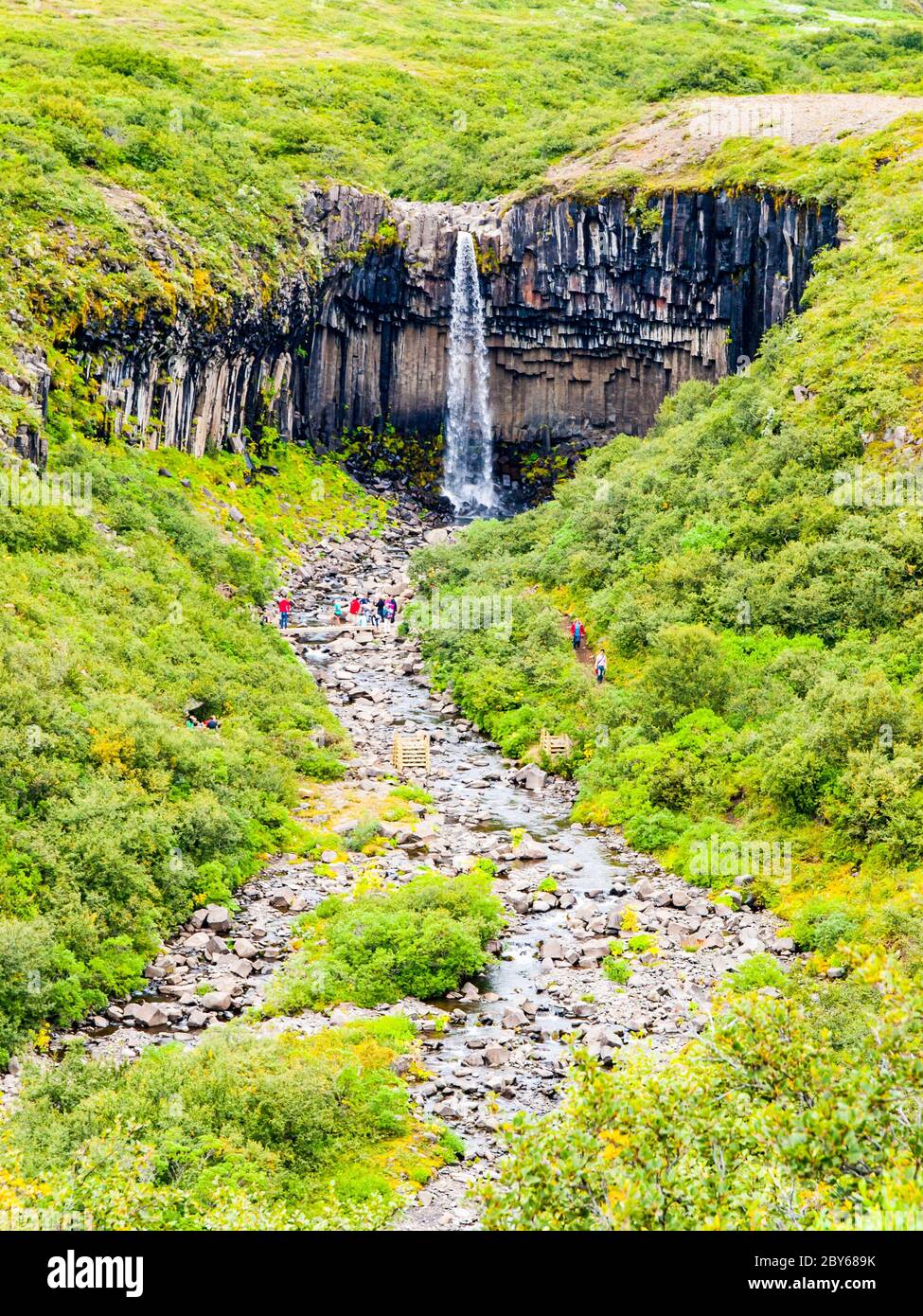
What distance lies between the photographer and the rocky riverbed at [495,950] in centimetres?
2520

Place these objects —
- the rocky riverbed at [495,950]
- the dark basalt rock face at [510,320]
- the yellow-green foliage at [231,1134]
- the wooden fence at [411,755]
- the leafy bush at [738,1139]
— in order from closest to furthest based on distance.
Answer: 1. the leafy bush at [738,1139]
2. the yellow-green foliage at [231,1134]
3. the rocky riverbed at [495,950]
4. the wooden fence at [411,755]
5. the dark basalt rock face at [510,320]

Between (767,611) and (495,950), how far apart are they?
1660 centimetres

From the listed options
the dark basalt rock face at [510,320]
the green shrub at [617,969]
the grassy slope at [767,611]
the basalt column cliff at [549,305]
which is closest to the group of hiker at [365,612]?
the grassy slope at [767,611]

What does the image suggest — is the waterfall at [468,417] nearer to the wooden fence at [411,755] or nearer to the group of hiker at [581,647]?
the group of hiker at [581,647]

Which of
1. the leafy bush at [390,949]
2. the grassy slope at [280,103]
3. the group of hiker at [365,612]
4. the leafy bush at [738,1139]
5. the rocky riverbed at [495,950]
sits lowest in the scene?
the rocky riverbed at [495,950]

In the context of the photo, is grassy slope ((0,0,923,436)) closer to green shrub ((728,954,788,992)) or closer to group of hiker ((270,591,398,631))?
group of hiker ((270,591,398,631))

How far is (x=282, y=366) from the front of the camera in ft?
231

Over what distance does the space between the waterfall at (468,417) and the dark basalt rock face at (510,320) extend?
0.62m

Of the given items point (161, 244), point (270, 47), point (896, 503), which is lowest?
point (896, 503)

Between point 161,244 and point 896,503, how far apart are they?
33.8 metres

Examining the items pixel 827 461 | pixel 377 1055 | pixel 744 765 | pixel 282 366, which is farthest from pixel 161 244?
pixel 377 1055

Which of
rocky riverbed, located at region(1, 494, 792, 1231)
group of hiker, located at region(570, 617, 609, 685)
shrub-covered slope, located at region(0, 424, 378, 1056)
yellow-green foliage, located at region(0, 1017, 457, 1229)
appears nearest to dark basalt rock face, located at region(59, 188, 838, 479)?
shrub-covered slope, located at region(0, 424, 378, 1056)

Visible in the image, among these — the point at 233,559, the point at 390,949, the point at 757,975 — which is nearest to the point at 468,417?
the point at 233,559
